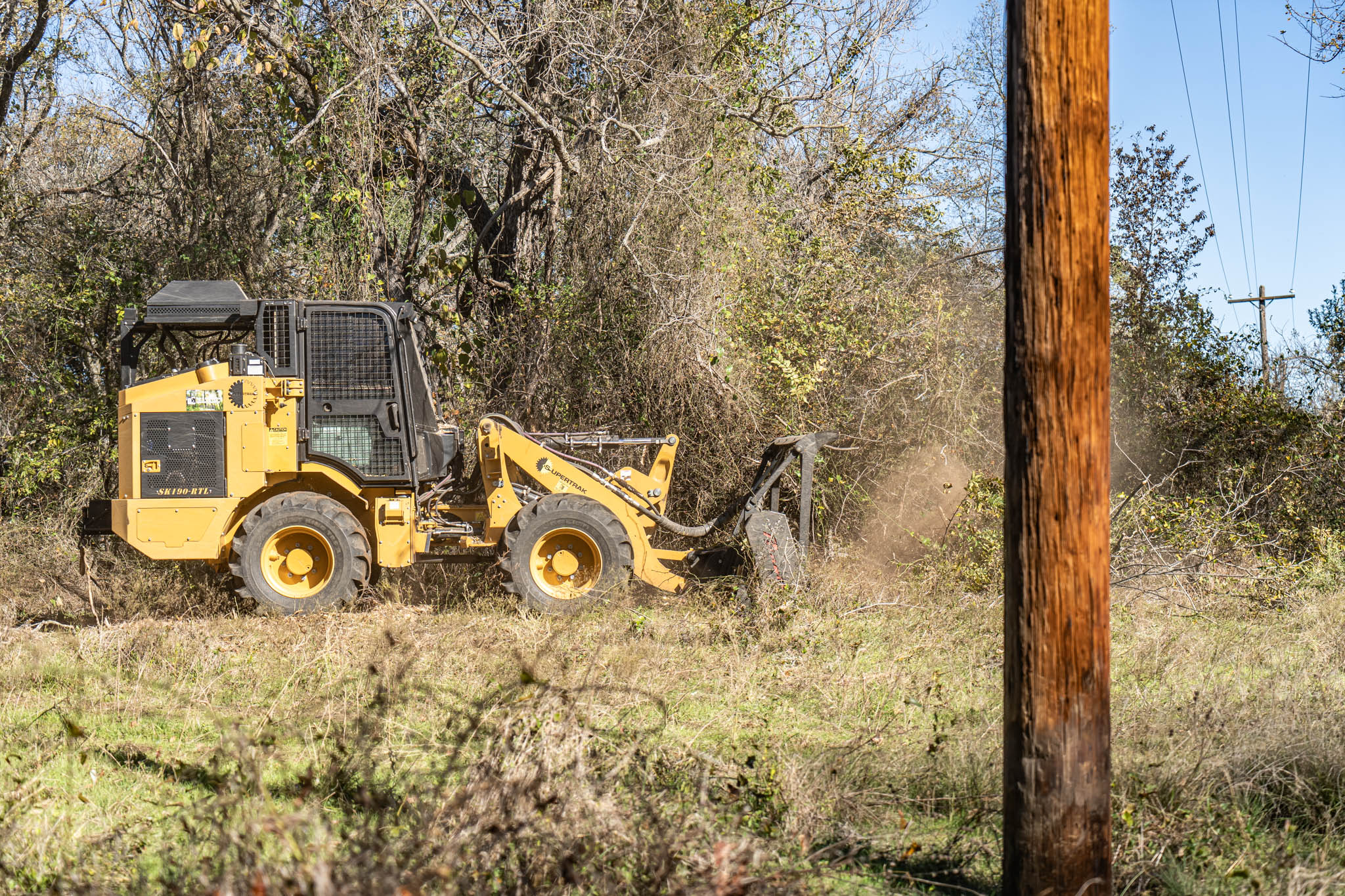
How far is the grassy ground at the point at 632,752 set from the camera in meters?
3.41

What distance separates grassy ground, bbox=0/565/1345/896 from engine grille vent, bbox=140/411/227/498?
105 cm

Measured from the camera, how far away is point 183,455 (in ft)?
27.4

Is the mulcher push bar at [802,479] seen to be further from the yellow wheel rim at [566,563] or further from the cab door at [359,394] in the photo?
the cab door at [359,394]

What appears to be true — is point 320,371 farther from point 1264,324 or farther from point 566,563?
point 1264,324

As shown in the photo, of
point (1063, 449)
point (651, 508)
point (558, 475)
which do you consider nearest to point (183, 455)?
point (558, 475)

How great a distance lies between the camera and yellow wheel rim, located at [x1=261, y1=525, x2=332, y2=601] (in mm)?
8445

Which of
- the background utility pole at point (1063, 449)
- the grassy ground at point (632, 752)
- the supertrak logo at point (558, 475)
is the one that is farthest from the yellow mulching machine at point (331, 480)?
the background utility pole at point (1063, 449)

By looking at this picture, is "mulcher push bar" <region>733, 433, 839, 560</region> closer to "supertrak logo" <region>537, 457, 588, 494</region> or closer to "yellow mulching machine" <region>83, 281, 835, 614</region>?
"yellow mulching machine" <region>83, 281, 835, 614</region>

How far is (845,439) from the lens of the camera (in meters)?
10.4

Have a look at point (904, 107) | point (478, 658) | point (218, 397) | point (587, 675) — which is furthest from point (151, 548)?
point (904, 107)

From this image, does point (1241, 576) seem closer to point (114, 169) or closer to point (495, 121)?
point (495, 121)

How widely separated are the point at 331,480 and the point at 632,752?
17.2 feet

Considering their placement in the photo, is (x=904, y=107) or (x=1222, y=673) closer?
(x=1222, y=673)

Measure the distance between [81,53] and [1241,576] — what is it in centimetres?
1314
